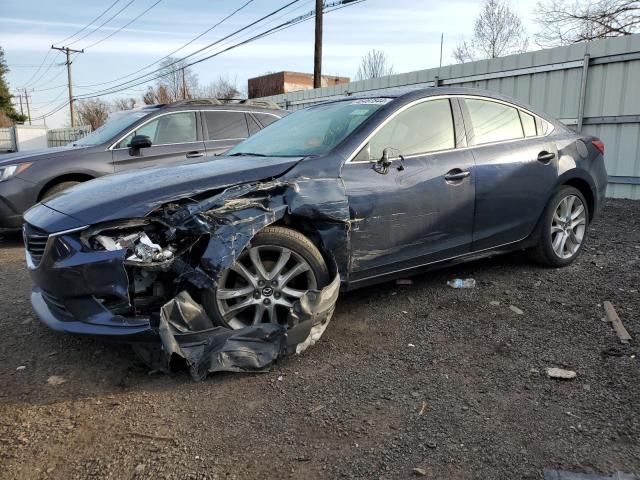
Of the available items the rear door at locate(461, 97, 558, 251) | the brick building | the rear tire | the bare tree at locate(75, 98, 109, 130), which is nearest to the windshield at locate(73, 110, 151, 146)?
the rear tire

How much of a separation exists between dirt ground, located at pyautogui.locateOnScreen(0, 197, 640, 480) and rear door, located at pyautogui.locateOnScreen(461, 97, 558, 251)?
699 millimetres

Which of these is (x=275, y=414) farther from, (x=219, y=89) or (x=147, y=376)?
(x=219, y=89)

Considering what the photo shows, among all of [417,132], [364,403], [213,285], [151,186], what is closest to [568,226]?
[417,132]

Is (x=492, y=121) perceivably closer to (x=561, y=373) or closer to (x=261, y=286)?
(x=561, y=373)

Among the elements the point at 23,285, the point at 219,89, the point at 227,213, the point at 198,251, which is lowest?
the point at 23,285

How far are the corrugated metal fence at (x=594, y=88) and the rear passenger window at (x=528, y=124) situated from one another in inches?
172

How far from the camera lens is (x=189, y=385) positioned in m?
2.88

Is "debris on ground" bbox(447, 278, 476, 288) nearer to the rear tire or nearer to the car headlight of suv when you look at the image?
the rear tire

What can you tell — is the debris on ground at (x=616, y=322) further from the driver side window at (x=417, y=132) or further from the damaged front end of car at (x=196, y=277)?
the damaged front end of car at (x=196, y=277)

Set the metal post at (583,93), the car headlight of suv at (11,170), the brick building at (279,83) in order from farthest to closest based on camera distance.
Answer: the brick building at (279,83) < the metal post at (583,93) < the car headlight of suv at (11,170)

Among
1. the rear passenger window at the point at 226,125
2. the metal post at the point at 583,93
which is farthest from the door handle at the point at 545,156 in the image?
the metal post at the point at 583,93

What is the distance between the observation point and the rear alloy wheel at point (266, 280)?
10.0 ft

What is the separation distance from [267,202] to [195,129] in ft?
15.0

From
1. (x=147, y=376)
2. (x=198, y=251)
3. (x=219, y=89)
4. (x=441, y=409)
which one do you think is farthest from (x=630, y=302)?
(x=219, y=89)
